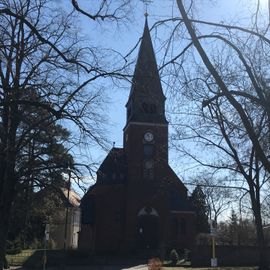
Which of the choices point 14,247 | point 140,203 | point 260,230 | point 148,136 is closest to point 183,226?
point 140,203

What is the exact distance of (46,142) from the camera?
24.5 meters

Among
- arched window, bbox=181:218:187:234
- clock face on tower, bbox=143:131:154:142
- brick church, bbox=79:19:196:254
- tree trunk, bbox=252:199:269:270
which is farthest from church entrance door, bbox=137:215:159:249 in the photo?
tree trunk, bbox=252:199:269:270

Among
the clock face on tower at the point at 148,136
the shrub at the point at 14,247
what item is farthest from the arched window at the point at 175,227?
the shrub at the point at 14,247

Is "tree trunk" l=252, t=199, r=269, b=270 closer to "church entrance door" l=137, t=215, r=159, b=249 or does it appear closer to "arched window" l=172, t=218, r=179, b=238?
"church entrance door" l=137, t=215, r=159, b=249

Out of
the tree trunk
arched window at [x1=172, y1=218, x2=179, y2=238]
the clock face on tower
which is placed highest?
the clock face on tower

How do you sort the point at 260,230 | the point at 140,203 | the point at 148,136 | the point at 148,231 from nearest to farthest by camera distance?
1. the point at 260,230
2. the point at 148,231
3. the point at 140,203
4. the point at 148,136

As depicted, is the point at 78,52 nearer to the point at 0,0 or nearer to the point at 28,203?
the point at 0,0

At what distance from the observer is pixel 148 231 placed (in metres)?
56.3

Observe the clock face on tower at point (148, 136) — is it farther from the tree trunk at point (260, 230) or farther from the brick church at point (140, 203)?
the tree trunk at point (260, 230)

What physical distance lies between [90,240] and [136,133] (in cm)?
1476

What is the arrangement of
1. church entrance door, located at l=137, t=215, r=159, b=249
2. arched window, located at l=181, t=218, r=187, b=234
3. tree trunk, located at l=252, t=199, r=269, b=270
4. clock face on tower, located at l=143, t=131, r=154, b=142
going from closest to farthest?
tree trunk, located at l=252, t=199, r=269, b=270 → church entrance door, located at l=137, t=215, r=159, b=249 → arched window, located at l=181, t=218, r=187, b=234 → clock face on tower, located at l=143, t=131, r=154, b=142

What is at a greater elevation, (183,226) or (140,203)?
(140,203)

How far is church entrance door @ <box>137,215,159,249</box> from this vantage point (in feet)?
181

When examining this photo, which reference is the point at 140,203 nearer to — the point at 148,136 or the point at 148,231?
the point at 148,231
